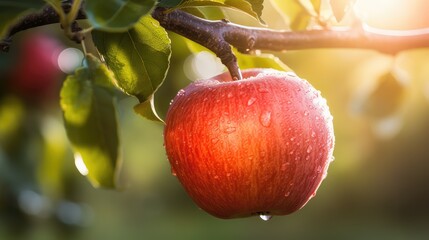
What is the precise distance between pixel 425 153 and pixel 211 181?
33.9 feet

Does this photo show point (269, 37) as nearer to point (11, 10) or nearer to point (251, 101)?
point (251, 101)

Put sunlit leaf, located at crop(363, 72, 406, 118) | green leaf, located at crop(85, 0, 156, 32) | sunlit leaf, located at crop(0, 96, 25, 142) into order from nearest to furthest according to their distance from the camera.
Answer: green leaf, located at crop(85, 0, 156, 32) → sunlit leaf, located at crop(363, 72, 406, 118) → sunlit leaf, located at crop(0, 96, 25, 142)

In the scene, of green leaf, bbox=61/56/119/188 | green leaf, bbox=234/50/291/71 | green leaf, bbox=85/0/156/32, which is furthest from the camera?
green leaf, bbox=234/50/291/71

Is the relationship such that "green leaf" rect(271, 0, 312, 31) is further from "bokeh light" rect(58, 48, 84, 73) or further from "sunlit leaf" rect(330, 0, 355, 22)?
"bokeh light" rect(58, 48, 84, 73)

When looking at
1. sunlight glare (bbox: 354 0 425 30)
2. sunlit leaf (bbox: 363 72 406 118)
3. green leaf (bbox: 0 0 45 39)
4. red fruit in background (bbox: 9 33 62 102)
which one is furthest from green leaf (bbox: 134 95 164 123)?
red fruit in background (bbox: 9 33 62 102)

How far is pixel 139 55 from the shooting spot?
2.63ft

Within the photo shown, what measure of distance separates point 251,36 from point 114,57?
0.17 meters

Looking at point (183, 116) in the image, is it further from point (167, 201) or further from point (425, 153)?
point (167, 201)

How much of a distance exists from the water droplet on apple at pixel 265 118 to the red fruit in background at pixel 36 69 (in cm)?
112

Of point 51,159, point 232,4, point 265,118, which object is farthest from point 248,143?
point 51,159

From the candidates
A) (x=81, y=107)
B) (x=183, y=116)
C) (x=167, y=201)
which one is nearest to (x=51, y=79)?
(x=81, y=107)

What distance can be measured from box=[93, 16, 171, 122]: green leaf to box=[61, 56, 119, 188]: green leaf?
11 centimetres

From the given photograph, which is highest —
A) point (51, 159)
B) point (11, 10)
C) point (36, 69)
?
point (11, 10)

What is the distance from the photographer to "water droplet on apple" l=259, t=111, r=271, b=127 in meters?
0.81
